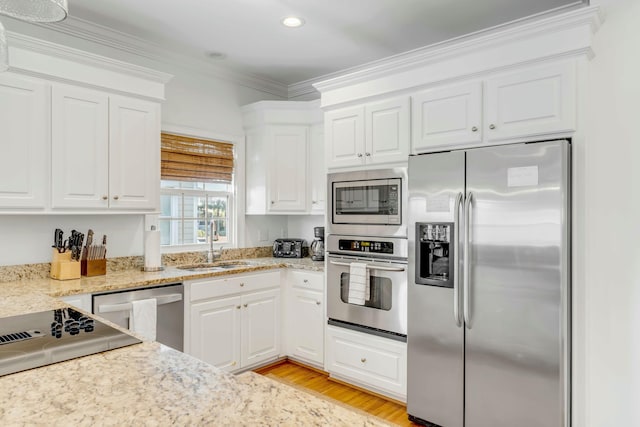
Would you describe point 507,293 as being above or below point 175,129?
below

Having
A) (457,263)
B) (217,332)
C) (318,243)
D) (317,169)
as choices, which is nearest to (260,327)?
(217,332)

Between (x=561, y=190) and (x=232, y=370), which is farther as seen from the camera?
(x=232, y=370)

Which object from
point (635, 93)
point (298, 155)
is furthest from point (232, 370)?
point (635, 93)

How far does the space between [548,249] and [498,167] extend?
50 centimetres

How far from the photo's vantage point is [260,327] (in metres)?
3.45

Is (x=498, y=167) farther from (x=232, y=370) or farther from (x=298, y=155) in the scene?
(x=232, y=370)

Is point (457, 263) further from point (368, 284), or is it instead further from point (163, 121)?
point (163, 121)

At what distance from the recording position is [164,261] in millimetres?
3525

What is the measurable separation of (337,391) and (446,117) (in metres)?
2.07

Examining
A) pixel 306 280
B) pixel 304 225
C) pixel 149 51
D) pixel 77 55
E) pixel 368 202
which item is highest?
pixel 149 51

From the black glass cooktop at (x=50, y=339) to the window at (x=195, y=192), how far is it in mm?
2065

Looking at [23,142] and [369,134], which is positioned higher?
[369,134]

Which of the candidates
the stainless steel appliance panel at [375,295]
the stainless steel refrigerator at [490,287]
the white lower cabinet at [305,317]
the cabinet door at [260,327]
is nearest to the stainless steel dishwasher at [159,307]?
the cabinet door at [260,327]

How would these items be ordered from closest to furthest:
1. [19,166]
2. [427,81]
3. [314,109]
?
[19,166] < [427,81] < [314,109]
